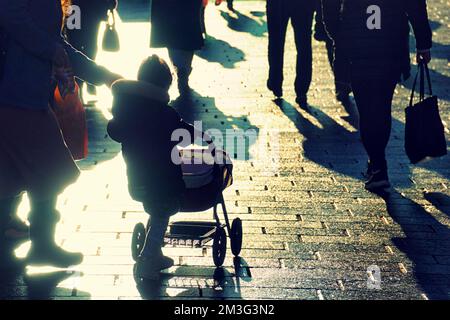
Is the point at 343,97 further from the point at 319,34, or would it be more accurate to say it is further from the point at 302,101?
the point at 319,34

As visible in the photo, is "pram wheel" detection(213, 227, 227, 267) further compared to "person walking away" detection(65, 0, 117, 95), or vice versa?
"person walking away" detection(65, 0, 117, 95)

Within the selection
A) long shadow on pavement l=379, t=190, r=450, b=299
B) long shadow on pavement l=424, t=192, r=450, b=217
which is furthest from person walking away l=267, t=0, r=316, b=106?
long shadow on pavement l=424, t=192, r=450, b=217

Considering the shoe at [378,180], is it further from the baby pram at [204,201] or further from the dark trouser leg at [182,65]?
the dark trouser leg at [182,65]

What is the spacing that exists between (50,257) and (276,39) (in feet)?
18.5

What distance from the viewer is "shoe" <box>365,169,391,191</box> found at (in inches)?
345

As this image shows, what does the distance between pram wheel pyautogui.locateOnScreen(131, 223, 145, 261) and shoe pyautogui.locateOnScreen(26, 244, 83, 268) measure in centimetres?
40

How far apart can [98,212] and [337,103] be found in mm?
4433

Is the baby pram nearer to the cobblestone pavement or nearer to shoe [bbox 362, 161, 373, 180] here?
the cobblestone pavement

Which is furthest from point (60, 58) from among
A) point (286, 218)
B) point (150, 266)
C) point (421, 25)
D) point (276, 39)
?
point (276, 39)

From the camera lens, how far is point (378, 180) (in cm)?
877

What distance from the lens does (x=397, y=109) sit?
11.5m

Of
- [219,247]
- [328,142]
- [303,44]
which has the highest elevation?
[303,44]

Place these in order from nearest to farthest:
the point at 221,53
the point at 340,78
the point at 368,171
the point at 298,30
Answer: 1. the point at 368,171
2. the point at 340,78
3. the point at 298,30
4. the point at 221,53
